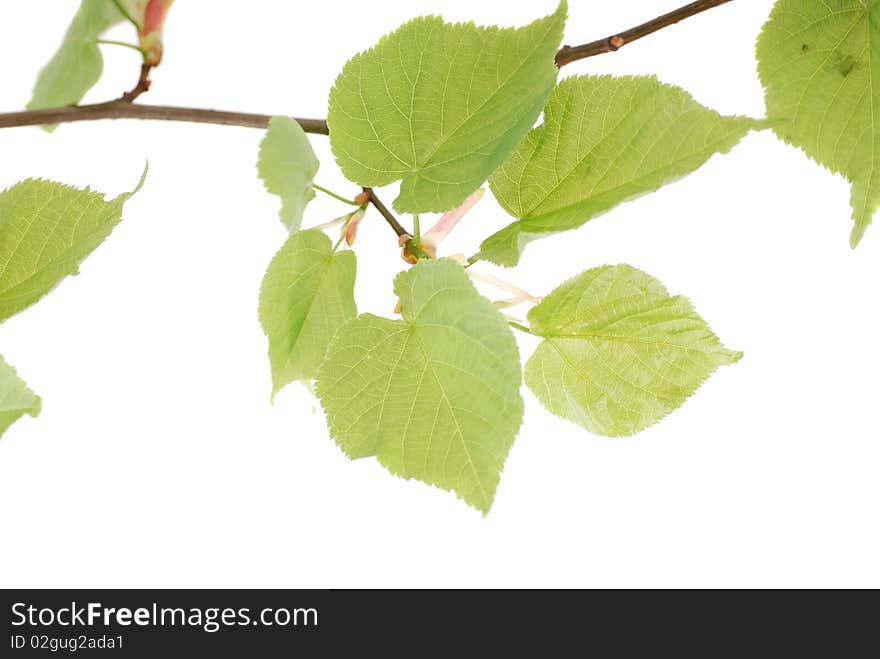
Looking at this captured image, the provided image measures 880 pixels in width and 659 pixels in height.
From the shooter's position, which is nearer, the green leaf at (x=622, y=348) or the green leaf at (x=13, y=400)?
the green leaf at (x=13, y=400)

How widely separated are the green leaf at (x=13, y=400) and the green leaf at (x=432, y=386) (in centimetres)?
11

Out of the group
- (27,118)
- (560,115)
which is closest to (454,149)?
(560,115)

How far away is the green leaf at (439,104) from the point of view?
Answer: 303 millimetres

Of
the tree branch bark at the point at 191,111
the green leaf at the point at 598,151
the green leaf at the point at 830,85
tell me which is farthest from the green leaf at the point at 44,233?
the green leaf at the point at 830,85

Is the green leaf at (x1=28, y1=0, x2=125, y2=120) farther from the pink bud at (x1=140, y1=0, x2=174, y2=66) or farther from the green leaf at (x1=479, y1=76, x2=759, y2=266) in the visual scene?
the green leaf at (x1=479, y1=76, x2=759, y2=266)

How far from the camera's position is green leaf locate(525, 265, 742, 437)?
0.36m

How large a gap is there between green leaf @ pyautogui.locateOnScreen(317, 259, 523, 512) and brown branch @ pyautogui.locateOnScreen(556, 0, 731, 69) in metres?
0.13

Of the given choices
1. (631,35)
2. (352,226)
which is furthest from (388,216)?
(631,35)

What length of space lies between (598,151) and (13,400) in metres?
0.22

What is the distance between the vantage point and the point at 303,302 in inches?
15.0

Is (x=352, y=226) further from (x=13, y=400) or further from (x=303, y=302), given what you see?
(x=13, y=400)

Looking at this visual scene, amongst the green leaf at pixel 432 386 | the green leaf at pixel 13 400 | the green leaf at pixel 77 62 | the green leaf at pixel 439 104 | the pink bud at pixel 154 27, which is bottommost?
the green leaf at pixel 13 400

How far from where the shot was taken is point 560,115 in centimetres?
35

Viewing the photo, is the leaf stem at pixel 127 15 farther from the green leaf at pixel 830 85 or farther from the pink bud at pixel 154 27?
the green leaf at pixel 830 85
